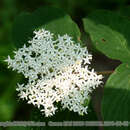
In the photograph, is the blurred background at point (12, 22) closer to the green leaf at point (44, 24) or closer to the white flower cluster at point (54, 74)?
the green leaf at point (44, 24)

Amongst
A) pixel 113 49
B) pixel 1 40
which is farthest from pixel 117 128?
pixel 1 40

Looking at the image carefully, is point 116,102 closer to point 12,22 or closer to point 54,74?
point 54,74

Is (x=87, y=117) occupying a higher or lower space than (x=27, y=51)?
lower

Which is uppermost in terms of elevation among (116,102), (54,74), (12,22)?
(12,22)

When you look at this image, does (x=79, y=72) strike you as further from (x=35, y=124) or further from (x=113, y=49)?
(x=35, y=124)

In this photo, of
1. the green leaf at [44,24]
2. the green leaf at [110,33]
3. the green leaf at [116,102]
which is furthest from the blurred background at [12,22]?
the green leaf at [116,102]

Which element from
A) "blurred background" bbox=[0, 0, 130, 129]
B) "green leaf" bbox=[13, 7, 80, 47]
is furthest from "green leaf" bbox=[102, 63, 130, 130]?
"blurred background" bbox=[0, 0, 130, 129]

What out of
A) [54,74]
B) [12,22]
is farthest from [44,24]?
[12,22]
